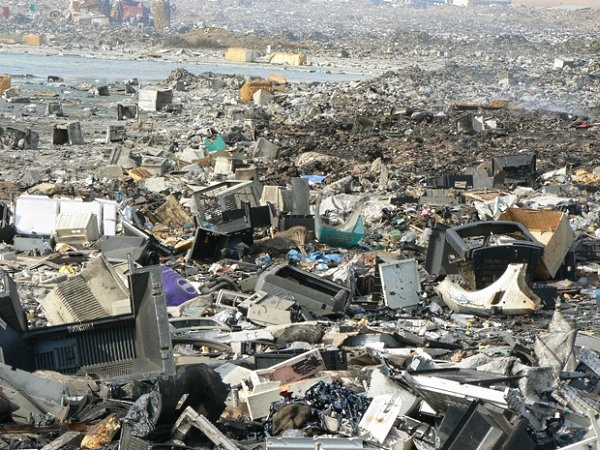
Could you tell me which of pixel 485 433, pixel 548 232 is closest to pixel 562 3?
pixel 548 232

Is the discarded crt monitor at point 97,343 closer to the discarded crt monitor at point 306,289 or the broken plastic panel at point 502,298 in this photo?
the discarded crt monitor at point 306,289

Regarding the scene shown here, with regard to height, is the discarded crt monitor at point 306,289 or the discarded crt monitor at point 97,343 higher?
the discarded crt monitor at point 97,343

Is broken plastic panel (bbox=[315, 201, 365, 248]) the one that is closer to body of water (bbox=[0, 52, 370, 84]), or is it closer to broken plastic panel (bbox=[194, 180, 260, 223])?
broken plastic panel (bbox=[194, 180, 260, 223])

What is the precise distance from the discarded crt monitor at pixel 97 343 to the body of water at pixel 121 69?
33.2m

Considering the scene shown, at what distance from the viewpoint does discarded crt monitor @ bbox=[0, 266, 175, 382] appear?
5.11 meters

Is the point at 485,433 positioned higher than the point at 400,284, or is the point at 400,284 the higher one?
the point at 485,433

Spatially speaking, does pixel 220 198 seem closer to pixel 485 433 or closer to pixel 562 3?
pixel 485 433

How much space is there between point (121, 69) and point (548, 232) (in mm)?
39430

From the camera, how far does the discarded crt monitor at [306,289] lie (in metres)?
7.78

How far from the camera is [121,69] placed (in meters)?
46.7

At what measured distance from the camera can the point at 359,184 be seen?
1444 cm

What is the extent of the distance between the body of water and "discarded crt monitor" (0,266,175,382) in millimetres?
33195

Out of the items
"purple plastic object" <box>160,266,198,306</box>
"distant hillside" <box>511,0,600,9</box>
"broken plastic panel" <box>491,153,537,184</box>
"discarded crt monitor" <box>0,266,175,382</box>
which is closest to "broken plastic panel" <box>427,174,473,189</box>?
"broken plastic panel" <box>491,153,537,184</box>

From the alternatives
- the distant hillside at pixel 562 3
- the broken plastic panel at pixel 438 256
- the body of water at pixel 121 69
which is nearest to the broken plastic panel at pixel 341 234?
the broken plastic panel at pixel 438 256
